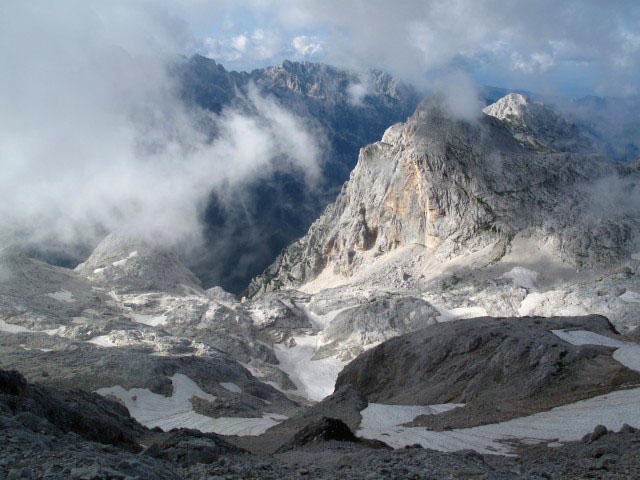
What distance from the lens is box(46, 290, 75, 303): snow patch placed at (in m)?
126

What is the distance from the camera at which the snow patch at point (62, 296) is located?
414 feet

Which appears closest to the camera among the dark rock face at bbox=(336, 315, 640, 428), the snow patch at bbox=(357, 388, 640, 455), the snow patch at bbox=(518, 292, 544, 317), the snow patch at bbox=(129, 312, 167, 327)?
the snow patch at bbox=(357, 388, 640, 455)

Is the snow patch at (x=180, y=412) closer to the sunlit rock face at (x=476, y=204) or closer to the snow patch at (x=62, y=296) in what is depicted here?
the snow patch at (x=62, y=296)

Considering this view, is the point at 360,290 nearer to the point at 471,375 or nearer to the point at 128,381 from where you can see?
the point at 128,381

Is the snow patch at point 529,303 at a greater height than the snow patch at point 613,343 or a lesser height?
greater

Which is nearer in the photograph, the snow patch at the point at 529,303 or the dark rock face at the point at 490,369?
the dark rock face at the point at 490,369

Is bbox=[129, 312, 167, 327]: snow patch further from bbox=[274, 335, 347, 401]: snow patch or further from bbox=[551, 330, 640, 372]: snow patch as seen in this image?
bbox=[551, 330, 640, 372]: snow patch

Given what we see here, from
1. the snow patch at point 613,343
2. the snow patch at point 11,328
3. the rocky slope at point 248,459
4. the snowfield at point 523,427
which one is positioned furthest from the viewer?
the snow patch at point 11,328

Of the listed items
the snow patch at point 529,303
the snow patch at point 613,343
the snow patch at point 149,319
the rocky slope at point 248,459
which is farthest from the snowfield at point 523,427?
the snow patch at point 149,319

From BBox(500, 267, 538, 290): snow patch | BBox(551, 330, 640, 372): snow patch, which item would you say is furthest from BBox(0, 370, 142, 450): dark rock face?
BBox(500, 267, 538, 290): snow patch

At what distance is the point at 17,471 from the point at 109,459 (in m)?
2.52

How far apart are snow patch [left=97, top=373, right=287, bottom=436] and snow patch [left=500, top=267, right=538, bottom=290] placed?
82971 millimetres

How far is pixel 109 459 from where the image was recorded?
14445 millimetres

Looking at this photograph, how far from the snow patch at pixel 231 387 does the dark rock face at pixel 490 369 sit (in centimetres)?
1928
